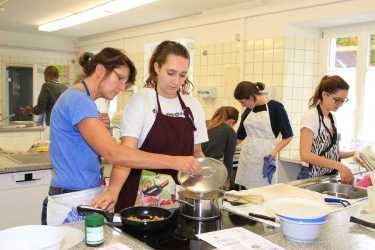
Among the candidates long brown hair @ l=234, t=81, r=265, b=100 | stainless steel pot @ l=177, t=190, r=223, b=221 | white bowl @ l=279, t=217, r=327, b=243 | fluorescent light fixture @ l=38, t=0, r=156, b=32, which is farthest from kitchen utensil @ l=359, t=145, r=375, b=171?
fluorescent light fixture @ l=38, t=0, r=156, b=32

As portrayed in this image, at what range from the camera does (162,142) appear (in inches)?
66.1

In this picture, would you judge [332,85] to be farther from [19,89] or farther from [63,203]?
[19,89]

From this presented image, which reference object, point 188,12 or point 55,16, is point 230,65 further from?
point 55,16

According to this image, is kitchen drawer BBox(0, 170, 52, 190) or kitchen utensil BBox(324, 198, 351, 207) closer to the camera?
kitchen utensil BBox(324, 198, 351, 207)

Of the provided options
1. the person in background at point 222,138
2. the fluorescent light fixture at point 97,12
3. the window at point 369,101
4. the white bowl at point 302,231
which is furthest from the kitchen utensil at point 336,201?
the fluorescent light fixture at point 97,12

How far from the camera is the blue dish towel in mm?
3189

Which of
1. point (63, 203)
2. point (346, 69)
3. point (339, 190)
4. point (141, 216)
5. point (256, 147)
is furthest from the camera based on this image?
point (346, 69)

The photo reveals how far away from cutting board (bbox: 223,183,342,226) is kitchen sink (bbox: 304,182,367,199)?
0.15 metres

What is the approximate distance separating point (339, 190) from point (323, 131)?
13.5 inches

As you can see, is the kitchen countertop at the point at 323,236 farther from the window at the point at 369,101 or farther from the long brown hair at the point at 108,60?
the window at the point at 369,101

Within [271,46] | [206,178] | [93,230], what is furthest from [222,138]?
[93,230]

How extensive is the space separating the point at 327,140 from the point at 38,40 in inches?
236

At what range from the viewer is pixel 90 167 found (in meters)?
1.51

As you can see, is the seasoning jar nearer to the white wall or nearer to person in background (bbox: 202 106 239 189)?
person in background (bbox: 202 106 239 189)
